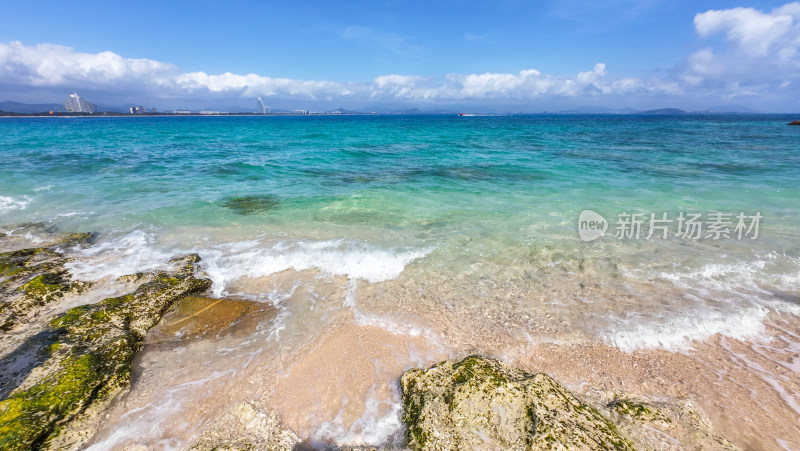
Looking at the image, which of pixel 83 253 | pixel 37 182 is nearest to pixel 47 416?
pixel 83 253

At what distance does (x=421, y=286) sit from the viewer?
7.39 metres

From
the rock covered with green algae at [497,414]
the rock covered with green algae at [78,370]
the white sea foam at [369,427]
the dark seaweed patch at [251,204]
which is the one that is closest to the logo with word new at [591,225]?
the rock covered with green algae at [497,414]

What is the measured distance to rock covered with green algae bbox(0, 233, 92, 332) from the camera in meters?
6.02

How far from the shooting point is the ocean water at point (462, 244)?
618cm

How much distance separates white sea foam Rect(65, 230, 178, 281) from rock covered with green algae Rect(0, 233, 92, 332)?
304mm

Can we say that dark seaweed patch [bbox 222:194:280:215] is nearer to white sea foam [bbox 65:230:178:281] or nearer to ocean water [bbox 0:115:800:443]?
ocean water [bbox 0:115:800:443]

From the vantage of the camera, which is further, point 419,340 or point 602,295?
point 602,295

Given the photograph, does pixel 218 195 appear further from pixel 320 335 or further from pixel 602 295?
pixel 602 295

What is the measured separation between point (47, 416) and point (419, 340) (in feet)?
15.5

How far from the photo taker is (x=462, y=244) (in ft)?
31.8

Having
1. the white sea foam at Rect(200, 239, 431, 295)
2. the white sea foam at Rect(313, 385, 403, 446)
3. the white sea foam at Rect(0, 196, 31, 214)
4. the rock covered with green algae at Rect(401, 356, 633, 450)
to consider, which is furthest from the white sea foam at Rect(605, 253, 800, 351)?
the white sea foam at Rect(0, 196, 31, 214)

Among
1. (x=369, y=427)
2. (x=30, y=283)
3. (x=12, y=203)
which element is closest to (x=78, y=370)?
(x=30, y=283)

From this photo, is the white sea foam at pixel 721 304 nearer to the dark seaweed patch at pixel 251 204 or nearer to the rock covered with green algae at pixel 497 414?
the rock covered with green algae at pixel 497 414

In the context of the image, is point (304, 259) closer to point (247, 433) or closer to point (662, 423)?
point (247, 433)
